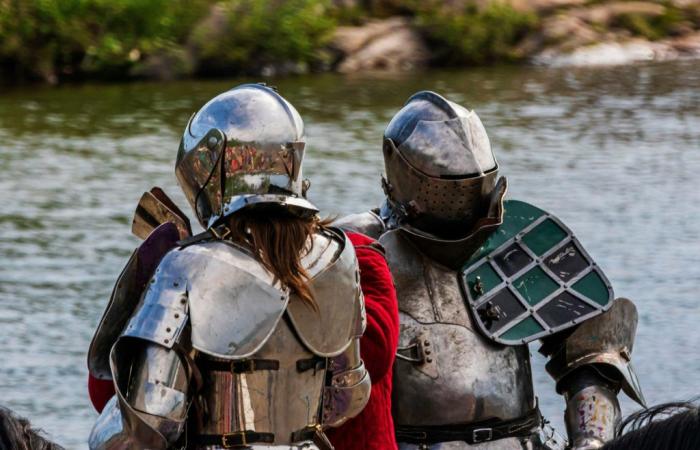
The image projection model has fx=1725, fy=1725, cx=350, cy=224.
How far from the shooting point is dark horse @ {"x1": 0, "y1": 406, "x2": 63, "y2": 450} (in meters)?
3.31

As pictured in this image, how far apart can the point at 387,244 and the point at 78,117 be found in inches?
610

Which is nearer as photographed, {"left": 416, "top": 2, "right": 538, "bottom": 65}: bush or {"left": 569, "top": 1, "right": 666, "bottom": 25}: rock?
{"left": 416, "top": 2, "right": 538, "bottom": 65}: bush

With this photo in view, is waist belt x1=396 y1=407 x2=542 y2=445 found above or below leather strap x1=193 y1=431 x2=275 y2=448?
below

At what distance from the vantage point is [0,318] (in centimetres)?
1094

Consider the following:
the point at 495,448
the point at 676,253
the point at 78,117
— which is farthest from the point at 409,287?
the point at 78,117

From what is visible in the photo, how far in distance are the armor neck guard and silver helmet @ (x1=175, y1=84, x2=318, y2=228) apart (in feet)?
3.45

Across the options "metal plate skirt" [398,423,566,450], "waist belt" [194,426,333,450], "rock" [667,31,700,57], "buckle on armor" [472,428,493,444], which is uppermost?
"waist belt" [194,426,333,450]

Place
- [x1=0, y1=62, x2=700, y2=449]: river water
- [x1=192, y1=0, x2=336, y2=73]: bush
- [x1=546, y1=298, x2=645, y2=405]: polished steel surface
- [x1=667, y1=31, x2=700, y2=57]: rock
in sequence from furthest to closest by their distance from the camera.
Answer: [x1=667, y1=31, x2=700, y2=57]: rock < [x1=192, y1=0, x2=336, y2=73]: bush < [x1=0, y1=62, x2=700, y2=449]: river water < [x1=546, y1=298, x2=645, y2=405]: polished steel surface

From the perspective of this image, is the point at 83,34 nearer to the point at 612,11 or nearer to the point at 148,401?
the point at 612,11

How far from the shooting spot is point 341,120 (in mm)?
19062

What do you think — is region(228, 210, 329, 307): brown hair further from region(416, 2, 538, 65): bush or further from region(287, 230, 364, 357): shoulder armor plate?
region(416, 2, 538, 65): bush

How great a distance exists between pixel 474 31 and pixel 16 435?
22771 mm

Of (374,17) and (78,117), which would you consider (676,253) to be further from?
(374,17)

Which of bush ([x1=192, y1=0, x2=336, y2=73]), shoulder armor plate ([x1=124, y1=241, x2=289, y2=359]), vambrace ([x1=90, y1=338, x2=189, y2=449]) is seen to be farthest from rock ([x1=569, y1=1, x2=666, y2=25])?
vambrace ([x1=90, y1=338, x2=189, y2=449])
